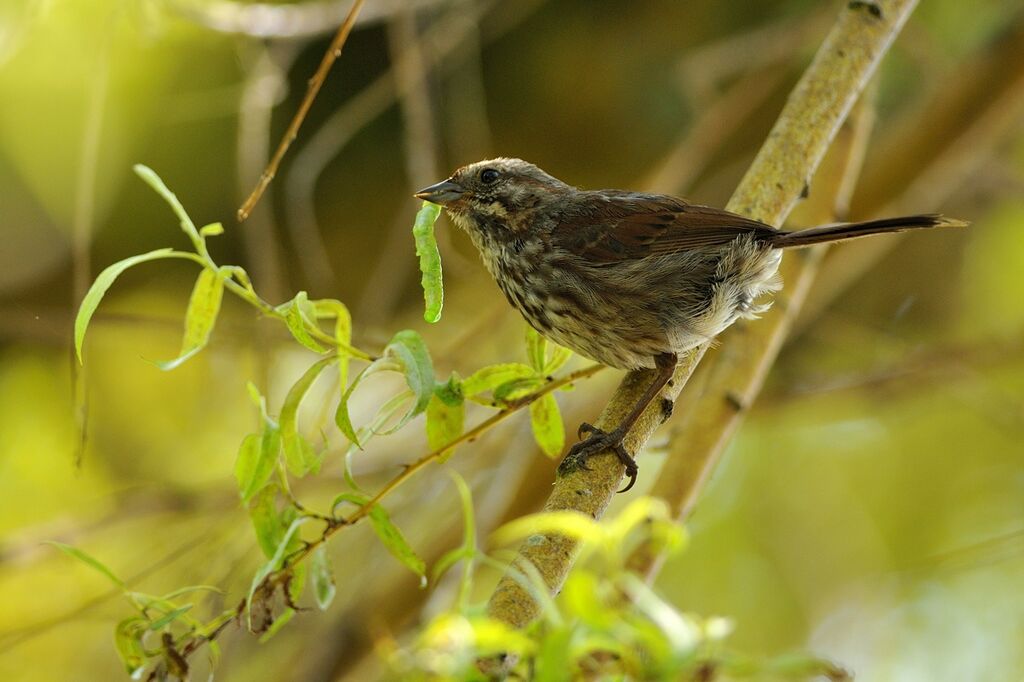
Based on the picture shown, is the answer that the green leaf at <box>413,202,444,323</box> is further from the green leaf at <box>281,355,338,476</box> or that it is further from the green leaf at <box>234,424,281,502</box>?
the green leaf at <box>234,424,281,502</box>

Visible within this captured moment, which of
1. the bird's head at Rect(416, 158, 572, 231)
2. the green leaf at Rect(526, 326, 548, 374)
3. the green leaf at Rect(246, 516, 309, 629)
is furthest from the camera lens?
the bird's head at Rect(416, 158, 572, 231)

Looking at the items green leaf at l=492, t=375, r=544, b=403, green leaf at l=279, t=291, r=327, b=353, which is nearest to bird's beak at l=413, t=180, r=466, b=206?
green leaf at l=492, t=375, r=544, b=403

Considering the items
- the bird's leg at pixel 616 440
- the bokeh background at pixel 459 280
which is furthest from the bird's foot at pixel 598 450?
the bokeh background at pixel 459 280

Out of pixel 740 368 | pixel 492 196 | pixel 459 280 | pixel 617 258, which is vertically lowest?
pixel 740 368

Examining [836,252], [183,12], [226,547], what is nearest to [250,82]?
[183,12]

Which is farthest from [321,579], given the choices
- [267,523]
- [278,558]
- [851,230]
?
[851,230]

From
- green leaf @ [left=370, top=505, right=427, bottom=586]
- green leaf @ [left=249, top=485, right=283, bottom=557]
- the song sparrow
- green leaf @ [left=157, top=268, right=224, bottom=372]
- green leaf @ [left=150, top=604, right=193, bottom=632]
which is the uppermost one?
the song sparrow

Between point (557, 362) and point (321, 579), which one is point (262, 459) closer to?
point (321, 579)

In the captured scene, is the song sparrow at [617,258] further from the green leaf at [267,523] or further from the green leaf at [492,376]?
the green leaf at [267,523]
